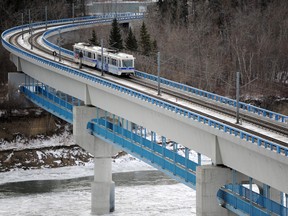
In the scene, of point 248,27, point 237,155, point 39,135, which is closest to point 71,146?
point 39,135

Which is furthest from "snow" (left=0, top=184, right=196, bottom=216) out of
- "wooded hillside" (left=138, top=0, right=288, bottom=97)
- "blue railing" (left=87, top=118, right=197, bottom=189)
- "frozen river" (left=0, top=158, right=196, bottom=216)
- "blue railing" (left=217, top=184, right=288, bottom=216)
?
"wooded hillside" (left=138, top=0, right=288, bottom=97)

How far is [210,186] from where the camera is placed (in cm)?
4672

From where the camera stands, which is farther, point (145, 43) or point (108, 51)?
point (145, 43)

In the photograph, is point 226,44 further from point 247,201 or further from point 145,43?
point 247,201

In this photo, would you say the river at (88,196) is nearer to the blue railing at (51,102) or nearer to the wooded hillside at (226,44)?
the blue railing at (51,102)

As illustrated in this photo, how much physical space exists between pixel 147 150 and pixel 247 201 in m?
11.6

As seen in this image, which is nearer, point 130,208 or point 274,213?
point 274,213

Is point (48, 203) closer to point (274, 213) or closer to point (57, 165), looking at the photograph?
point (57, 165)

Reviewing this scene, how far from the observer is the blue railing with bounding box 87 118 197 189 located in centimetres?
5088

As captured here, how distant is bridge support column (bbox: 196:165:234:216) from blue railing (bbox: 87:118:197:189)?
2833mm

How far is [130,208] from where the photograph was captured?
63.4m

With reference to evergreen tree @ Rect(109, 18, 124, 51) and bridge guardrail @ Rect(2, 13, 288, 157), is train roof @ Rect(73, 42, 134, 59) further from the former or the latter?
evergreen tree @ Rect(109, 18, 124, 51)

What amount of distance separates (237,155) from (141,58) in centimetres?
5267

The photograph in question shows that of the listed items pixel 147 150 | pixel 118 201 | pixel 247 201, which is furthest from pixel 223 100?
pixel 118 201
